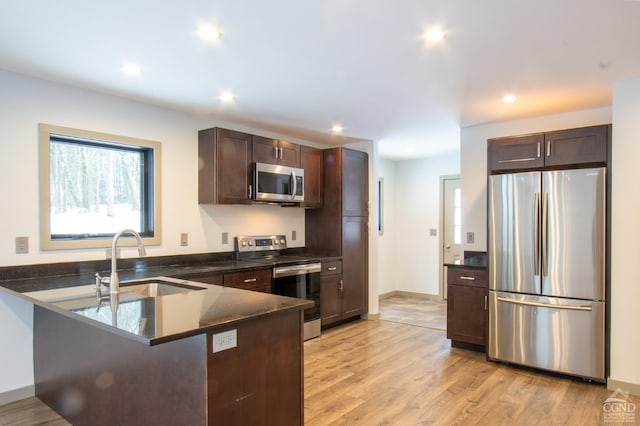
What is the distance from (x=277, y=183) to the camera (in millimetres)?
4410

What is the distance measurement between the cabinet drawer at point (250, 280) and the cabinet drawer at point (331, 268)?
2.95 ft

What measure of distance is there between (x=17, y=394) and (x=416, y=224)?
5630 mm

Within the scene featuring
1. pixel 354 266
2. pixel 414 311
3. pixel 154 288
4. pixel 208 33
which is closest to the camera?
pixel 208 33

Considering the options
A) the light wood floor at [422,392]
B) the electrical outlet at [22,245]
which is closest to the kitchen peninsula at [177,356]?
the electrical outlet at [22,245]

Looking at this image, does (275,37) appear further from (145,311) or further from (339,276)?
(339,276)

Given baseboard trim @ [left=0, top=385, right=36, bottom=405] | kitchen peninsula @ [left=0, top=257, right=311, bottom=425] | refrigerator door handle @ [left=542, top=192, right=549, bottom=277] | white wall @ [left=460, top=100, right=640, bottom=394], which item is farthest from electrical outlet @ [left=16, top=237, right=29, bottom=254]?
white wall @ [left=460, top=100, right=640, bottom=394]

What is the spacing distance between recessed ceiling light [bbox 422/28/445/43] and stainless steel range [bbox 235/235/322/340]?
2557mm

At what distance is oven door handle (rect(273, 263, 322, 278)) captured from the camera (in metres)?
4.12

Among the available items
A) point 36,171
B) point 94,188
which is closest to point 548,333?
point 94,188

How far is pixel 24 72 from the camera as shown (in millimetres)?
2912

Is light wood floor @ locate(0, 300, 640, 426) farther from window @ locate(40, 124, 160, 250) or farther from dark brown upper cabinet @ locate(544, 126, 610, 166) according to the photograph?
dark brown upper cabinet @ locate(544, 126, 610, 166)

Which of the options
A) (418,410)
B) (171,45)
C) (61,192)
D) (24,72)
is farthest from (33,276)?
(418,410)

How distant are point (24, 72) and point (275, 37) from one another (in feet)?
6.49

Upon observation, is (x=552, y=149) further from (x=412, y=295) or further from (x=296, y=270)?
(x=412, y=295)
